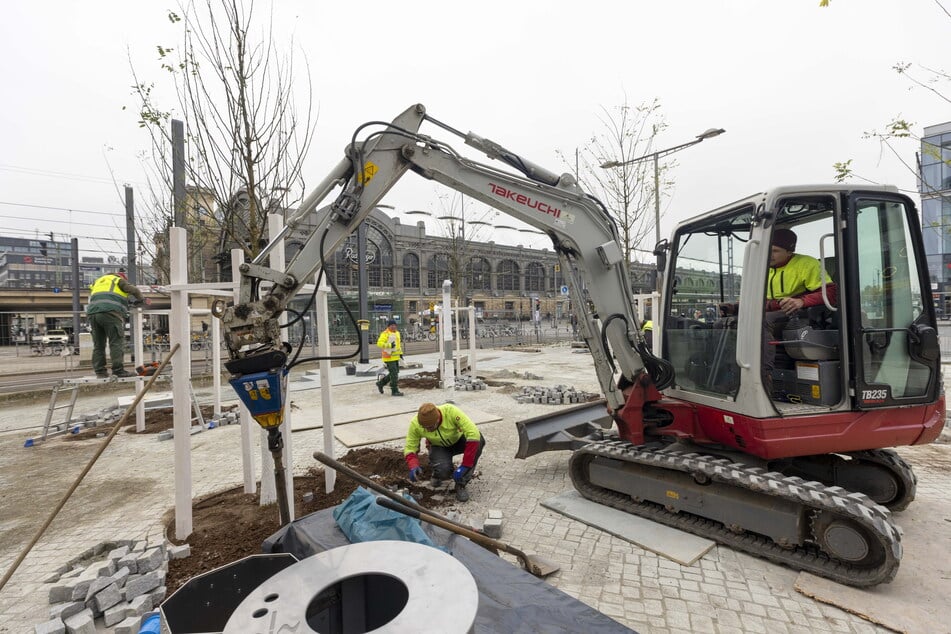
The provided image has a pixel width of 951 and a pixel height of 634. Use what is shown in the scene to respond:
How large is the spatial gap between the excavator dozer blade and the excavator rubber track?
3.02 ft

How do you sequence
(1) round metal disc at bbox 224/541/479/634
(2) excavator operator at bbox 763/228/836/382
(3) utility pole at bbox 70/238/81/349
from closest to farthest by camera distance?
1. (1) round metal disc at bbox 224/541/479/634
2. (2) excavator operator at bbox 763/228/836/382
3. (3) utility pole at bbox 70/238/81/349

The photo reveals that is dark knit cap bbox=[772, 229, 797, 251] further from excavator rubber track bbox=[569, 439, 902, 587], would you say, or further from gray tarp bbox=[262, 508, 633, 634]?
gray tarp bbox=[262, 508, 633, 634]

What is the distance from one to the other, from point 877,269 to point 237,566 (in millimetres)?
5315

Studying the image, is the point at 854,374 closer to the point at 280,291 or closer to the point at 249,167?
the point at 280,291

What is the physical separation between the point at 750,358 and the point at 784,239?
1.20m

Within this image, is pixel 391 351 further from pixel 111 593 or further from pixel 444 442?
pixel 111 593

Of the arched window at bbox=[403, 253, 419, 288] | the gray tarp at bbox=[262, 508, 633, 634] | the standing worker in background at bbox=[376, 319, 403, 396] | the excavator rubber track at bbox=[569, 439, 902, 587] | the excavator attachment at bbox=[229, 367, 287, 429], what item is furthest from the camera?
the arched window at bbox=[403, 253, 419, 288]

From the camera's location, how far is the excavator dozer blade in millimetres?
5609

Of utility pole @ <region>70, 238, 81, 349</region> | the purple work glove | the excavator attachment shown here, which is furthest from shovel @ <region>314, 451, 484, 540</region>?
utility pole @ <region>70, 238, 81, 349</region>

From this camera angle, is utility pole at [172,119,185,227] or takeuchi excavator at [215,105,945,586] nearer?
takeuchi excavator at [215,105,945,586]

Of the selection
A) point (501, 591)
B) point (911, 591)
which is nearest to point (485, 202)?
point (501, 591)

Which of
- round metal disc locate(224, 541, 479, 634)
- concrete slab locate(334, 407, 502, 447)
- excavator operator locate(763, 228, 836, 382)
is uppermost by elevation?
excavator operator locate(763, 228, 836, 382)

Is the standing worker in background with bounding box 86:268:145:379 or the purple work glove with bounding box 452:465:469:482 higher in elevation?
the standing worker in background with bounding box 86:268:145:379

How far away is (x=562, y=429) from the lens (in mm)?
5902
